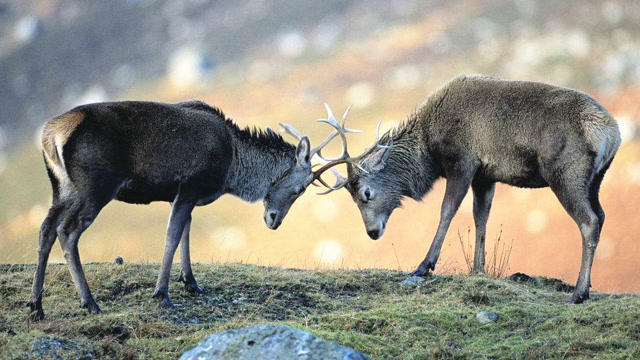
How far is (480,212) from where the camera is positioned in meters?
12.4

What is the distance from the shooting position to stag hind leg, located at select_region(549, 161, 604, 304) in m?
9.94

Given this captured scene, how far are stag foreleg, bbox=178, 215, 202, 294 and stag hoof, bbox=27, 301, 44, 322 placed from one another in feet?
6.89

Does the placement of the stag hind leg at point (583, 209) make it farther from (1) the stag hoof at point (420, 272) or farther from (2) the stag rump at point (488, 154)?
(1) the stag hoof at point (420, 272)

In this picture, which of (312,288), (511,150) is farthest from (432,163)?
(312,288)

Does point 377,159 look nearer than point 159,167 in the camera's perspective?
No

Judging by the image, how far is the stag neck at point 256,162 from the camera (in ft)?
34.6

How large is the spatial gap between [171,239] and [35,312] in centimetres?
185

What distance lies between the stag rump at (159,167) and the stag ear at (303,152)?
0.01 m

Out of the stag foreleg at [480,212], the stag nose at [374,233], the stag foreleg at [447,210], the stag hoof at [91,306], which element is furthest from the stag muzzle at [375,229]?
the stag hoof at [91,306]

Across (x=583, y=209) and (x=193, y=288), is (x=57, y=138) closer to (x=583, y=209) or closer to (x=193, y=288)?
(x=193, y=288)

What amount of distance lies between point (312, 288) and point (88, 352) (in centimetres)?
369

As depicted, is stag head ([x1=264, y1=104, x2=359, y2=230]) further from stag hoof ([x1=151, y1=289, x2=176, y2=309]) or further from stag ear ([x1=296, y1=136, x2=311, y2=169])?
stag hoof ([x1=151, y1=289, x2=176, y2=309])

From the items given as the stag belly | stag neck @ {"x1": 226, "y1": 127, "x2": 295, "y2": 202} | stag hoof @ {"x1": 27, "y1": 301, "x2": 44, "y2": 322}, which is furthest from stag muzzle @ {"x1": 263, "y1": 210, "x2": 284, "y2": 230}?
stag hoof @ {"x1": 27, "y1": 301, "x2": 44, "y2": 322}

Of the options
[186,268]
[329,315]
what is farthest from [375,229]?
[329,315]
